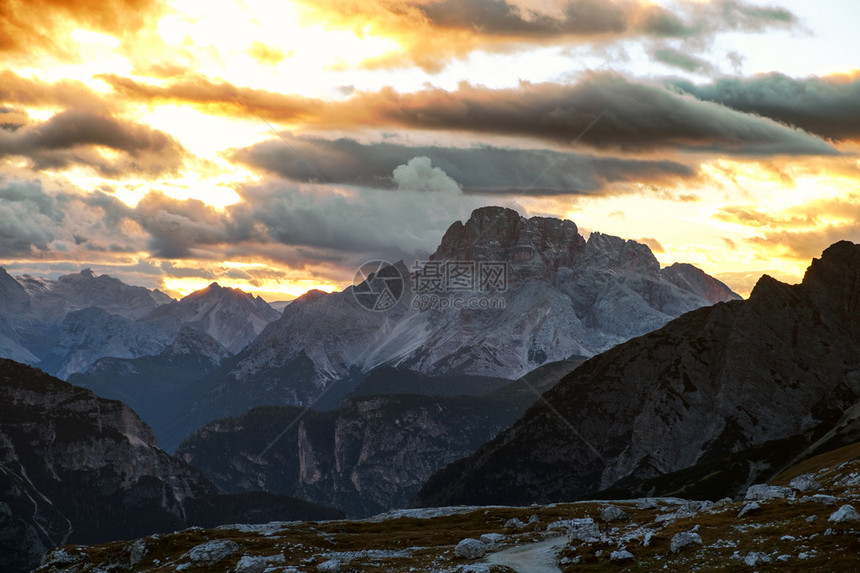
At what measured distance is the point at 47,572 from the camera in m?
187

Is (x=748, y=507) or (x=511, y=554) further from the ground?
(x=748, y=507)

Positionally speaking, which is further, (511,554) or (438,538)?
(438,538)

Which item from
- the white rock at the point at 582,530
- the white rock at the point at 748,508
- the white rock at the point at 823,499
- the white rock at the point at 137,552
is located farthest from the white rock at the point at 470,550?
the white rock at the point at 137,552

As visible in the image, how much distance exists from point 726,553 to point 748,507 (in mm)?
25222

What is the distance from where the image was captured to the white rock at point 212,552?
162625 millimetres

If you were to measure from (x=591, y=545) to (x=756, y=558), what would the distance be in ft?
104

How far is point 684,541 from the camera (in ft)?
377

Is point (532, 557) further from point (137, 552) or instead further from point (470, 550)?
point (137, 552)

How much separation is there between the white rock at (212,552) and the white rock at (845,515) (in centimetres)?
10320

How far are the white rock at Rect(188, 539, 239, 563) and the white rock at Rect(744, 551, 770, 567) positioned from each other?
9621cm

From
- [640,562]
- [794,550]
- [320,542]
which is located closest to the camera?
[794,550]

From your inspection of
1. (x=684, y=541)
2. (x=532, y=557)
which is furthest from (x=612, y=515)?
(x=684, y=541)

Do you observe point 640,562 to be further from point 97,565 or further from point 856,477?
point 97,565

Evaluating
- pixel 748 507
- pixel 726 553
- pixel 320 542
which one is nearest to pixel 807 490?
pixel 748 507
